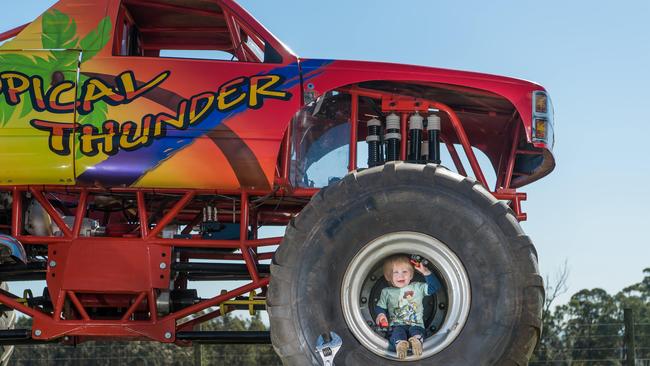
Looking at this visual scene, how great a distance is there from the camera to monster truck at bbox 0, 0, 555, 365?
5012 millimetres

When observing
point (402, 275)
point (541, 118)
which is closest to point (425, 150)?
point (541, 118)

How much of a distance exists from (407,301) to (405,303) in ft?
0.06

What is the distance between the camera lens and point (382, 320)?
5117mm

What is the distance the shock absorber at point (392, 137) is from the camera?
634cm

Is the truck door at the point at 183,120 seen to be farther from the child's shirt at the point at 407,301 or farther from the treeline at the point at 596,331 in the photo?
the treeline at the point at 596,331

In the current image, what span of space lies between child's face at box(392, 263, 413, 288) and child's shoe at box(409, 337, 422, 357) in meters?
0.31

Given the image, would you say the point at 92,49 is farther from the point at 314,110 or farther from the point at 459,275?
the point at 459,275

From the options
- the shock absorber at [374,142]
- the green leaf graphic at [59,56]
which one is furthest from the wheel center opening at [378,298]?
the green leaf graphic at [59,56]

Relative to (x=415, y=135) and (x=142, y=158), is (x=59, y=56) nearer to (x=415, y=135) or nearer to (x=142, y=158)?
(x=142, y=158)

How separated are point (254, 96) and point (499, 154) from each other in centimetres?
229

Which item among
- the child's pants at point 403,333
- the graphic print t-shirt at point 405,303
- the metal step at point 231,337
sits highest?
the metal step at point 231,337

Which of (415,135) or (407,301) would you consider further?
(415,135)

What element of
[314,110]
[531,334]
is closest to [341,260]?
Answer: [531,334]

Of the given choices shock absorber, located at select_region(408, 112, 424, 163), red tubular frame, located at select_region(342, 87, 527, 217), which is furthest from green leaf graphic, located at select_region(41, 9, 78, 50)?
shock absorber, located at select_region(408, 112, 424, 163)
